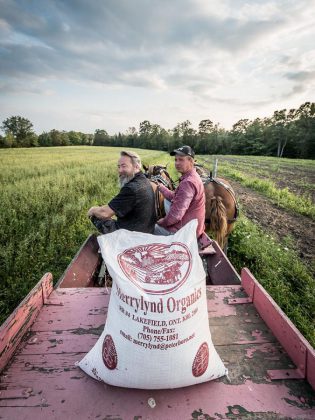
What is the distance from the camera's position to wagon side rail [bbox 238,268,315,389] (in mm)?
1415

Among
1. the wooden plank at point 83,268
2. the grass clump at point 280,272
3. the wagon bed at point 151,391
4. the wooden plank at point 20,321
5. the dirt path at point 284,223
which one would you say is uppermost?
the wooden plank at point 20,321

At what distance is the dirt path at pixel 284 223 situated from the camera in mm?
5332

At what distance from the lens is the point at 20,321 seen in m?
1.70

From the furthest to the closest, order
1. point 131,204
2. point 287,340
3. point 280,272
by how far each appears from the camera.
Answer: point 280,272 < point 131,204 < point 287,340

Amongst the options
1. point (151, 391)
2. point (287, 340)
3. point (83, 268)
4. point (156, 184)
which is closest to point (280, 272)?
point (156, 184)

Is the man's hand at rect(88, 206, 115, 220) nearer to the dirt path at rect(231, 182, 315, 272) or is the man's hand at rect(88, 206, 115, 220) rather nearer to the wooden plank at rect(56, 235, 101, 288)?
the wooden plank at rect(56, 235, 101, 288)

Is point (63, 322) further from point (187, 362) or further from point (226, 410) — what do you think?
point (226, 410)

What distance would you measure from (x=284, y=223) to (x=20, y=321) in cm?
697

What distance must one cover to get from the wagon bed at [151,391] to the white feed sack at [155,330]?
73mm

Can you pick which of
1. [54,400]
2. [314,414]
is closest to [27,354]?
[54,400]

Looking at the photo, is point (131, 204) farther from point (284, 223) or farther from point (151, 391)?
point (284, 223)

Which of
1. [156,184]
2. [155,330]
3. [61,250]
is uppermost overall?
[156,184]

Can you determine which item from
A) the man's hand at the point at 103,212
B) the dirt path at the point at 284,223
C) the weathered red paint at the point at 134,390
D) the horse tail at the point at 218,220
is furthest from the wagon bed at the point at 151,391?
the dirt path at the point at 284,223

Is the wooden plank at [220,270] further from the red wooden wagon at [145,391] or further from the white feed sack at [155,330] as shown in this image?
the white feed sack at [155,330]
